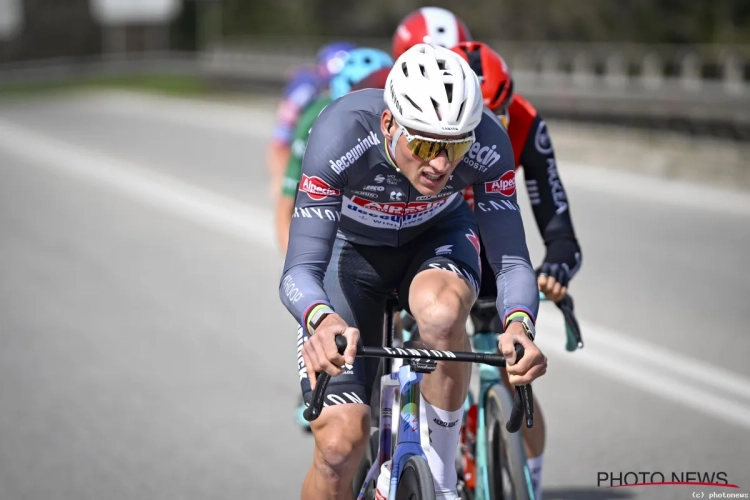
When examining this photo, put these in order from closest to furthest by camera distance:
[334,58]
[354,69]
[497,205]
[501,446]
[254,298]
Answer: [497,205]
[501,446]
[354,69]
[334,58]
[254,298]

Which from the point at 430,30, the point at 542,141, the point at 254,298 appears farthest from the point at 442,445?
the point at 254,298

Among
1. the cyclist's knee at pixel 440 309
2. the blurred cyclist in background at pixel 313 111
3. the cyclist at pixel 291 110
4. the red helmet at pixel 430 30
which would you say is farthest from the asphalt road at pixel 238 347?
the red helmet at pixel 430 30

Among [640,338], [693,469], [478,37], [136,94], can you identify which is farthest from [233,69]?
[693,469]

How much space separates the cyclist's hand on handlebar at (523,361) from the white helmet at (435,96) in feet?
2.29

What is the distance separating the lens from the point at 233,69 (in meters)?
30.6

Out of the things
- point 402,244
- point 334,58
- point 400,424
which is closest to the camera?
point 400,424

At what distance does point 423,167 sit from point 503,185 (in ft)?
1.32

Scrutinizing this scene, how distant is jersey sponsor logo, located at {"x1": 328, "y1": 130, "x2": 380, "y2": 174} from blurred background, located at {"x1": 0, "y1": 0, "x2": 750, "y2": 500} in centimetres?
200

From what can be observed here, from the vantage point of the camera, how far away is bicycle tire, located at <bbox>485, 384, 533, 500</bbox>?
3.87 m

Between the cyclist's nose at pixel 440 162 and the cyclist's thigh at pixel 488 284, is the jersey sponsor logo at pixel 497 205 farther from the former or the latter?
the cyclist's thigh at pixel 488 284

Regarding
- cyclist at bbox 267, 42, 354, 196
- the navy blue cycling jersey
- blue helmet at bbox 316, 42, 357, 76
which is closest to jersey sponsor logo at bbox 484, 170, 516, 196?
the navy blue cycling jersey

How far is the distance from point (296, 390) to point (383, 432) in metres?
2.81

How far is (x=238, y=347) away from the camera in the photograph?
7312mm

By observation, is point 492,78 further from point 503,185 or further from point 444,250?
point 444,250
